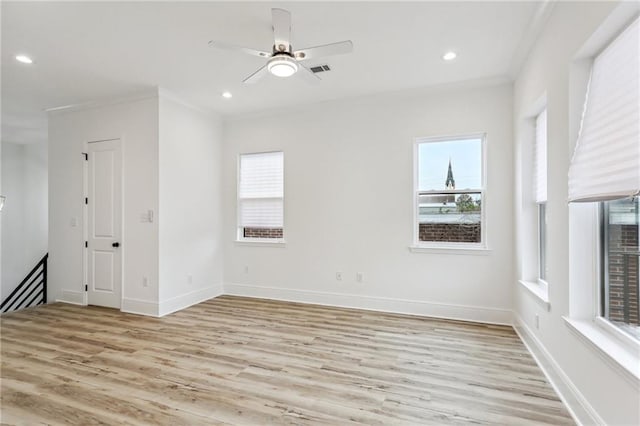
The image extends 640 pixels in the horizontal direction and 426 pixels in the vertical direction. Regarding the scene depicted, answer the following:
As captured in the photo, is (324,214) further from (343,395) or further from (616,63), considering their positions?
(616,63)

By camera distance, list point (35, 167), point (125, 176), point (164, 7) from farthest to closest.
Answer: point (35, 167), point (125, 176), point (164, 7)

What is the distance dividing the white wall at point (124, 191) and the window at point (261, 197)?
1.43m

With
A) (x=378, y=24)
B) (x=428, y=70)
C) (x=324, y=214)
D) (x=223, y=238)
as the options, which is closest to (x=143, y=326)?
(x=223, y=238)

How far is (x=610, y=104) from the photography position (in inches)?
71.1

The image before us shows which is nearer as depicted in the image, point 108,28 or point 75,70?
point 108,28

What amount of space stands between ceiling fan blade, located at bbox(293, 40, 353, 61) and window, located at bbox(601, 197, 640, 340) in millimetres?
2024

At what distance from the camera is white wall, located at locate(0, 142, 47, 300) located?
6609 millimetres

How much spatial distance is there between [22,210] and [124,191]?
14.1 ft

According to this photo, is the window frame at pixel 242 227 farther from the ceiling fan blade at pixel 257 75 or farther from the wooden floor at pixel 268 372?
the ceiling fan blade at pixel 257 75

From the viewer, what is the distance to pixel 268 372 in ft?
8.88

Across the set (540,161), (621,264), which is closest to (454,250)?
(540,161)

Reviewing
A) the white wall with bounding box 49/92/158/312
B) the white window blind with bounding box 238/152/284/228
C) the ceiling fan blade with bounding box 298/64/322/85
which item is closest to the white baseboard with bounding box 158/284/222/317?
the white wall with bounding box 49/92/158/312

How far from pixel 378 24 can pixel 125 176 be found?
383 cm

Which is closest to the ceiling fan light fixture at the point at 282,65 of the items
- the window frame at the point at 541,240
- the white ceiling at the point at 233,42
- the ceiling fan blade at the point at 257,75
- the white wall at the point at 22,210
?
the ceiling fan blade at the point at 257,75
